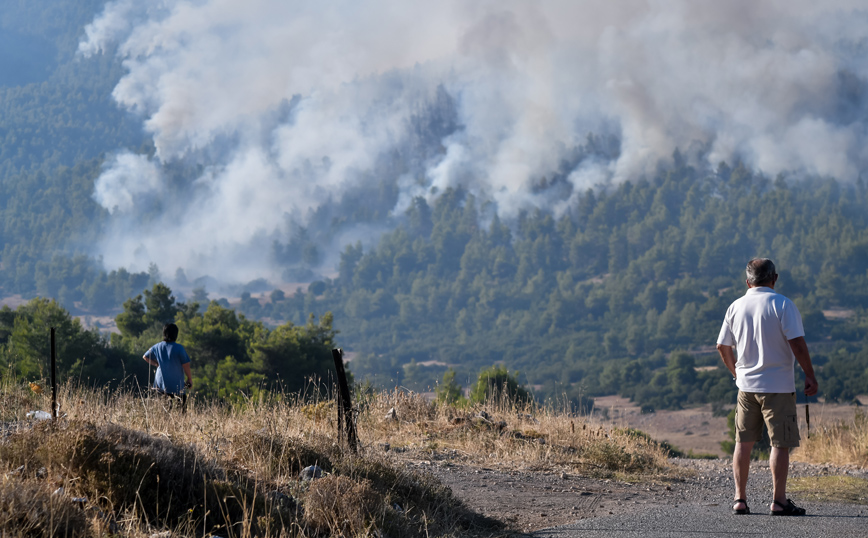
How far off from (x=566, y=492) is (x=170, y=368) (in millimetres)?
4573

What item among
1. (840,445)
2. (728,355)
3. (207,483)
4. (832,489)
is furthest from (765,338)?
(840,445)

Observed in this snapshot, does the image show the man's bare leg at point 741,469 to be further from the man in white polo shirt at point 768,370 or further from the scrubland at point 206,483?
the scrubland at point 206,483

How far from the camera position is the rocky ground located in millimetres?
6297

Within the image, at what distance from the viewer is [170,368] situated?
892cm

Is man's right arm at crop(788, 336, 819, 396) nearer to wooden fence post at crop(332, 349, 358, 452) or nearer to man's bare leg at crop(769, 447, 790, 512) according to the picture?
man's bare leg at crop(769, 447, 790, 512)

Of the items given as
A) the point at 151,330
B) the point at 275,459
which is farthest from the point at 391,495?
the point at 151,330

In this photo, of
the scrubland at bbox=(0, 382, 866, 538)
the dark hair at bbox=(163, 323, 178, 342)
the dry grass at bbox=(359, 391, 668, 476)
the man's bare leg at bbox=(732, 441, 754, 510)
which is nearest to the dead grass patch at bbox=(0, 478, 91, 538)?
the scrubland at bbox=(0, 382, 866, 538)

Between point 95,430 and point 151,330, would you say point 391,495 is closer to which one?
point 95,430

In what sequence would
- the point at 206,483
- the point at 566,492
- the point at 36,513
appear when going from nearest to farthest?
the point at 36,513, the point at 206,483, the point at 566,492

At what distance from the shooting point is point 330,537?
4848 mm

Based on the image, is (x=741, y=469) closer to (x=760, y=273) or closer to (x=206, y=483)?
(x=760, y=273)

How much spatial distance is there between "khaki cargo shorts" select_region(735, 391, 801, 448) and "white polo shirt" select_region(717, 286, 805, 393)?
0.20ft

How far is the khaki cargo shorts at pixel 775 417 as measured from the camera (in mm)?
5383

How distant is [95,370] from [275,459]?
1246 inches
